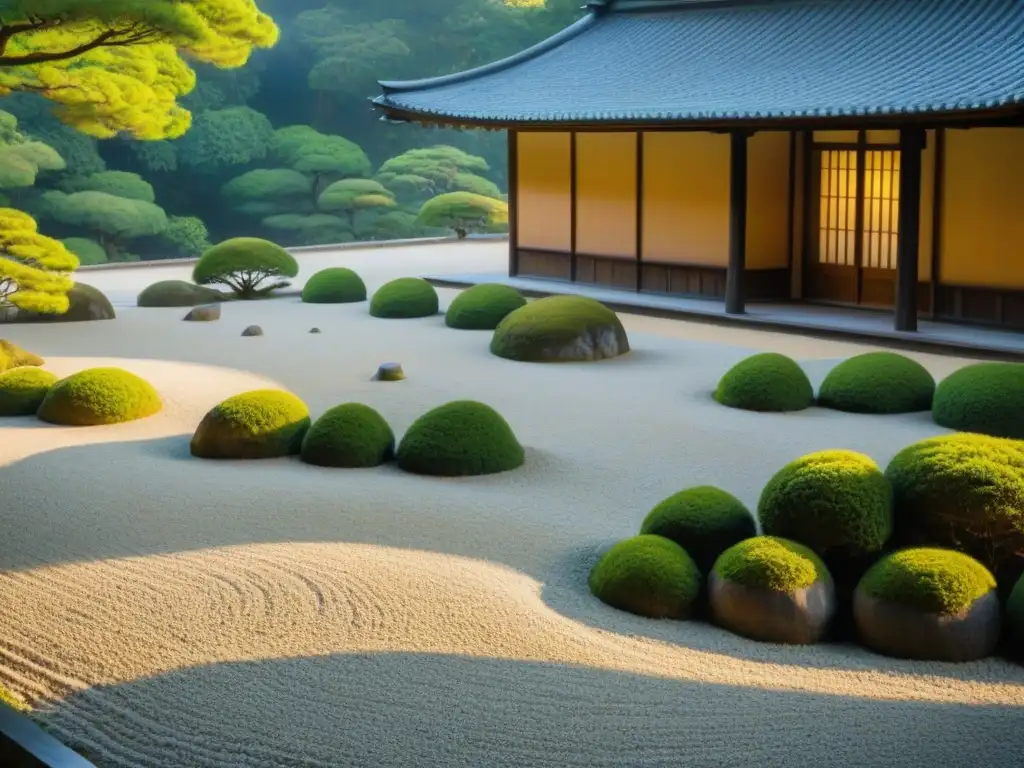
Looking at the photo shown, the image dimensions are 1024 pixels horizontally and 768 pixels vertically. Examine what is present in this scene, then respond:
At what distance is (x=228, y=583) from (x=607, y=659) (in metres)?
Answer: 2.10

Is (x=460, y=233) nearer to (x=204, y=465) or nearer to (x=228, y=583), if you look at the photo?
(x=204, y=465)

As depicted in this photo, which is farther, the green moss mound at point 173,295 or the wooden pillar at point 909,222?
the green moss mound at point 173,295

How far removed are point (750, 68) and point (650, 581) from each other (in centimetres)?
1478

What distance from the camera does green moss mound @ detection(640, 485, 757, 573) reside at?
7.58m

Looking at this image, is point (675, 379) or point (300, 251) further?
point (300, 251)

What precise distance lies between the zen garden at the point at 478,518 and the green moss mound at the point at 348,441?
22 millimetres

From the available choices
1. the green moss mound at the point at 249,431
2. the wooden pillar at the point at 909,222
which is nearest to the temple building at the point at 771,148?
the wooden pillar at the point at 909,222

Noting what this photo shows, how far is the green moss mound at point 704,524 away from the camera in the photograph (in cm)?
758

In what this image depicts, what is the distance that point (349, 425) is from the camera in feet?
34.5

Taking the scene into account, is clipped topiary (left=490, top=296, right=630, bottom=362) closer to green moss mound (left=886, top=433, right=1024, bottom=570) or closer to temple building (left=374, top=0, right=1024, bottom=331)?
temple building (left=374, top=0, right=1024, bottom=331)

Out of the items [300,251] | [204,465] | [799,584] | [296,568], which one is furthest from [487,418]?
[300,251]

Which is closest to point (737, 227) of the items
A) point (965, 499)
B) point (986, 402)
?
point (986, 402)

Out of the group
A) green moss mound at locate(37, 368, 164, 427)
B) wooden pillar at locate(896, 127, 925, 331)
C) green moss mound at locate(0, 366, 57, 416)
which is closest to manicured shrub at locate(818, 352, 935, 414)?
wooden pillar at locate(896, 127, 925, 331)

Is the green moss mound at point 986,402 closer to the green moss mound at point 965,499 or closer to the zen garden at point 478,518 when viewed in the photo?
the zen garden at point 478,518
